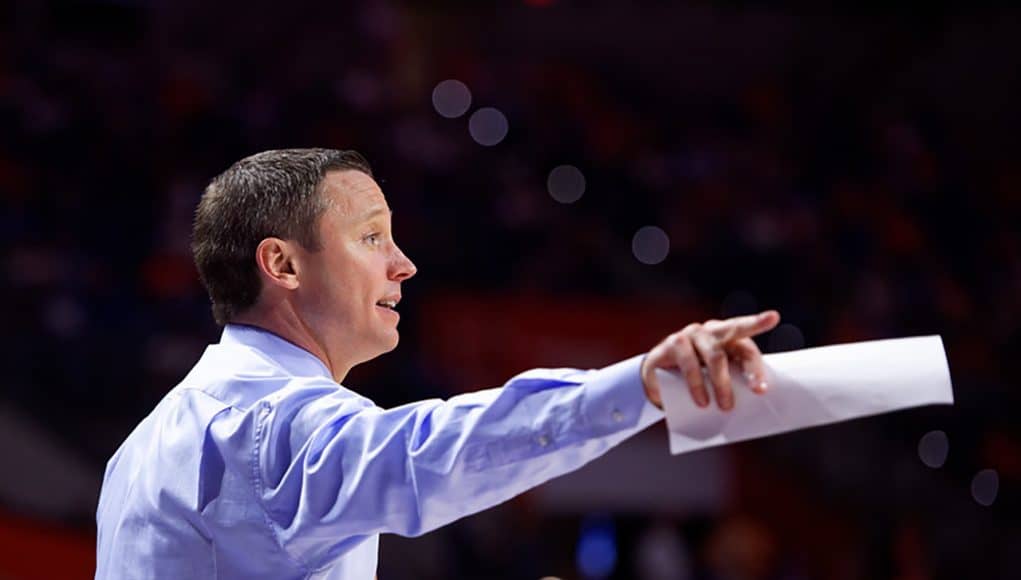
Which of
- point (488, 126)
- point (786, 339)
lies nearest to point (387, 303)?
point (786, 339)

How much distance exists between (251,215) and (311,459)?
1.78 ft

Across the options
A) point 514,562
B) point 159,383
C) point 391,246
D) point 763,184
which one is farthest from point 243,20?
point 391,246

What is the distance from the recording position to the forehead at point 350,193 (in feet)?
6.76

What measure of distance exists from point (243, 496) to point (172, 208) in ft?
20.0

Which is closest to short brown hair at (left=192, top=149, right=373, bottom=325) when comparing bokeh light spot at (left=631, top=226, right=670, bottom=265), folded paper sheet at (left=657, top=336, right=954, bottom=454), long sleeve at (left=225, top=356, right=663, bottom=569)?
long sleeve at (left=225, top=356, right=663, bottom=569)

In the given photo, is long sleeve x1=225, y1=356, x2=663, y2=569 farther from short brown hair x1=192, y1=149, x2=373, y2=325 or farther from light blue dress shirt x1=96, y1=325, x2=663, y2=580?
short brown hair x1=192, y1=149, x2=373, y2=325

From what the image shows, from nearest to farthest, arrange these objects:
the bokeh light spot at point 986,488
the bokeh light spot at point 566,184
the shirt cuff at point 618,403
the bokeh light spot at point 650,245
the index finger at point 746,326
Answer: the index finger at point 746,326 < the shirt cuff at point 618,403 < the bokeh light spot at point 986,488 < the bokeh light spot at point 650,245 < the bokeh light spot at point 566,184

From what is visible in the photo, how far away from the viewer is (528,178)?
30.4 ft

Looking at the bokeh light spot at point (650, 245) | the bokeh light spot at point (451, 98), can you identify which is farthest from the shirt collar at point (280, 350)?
the bokeh light spot at point (451, 98)

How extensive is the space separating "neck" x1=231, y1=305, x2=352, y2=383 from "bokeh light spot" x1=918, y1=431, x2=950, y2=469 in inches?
255

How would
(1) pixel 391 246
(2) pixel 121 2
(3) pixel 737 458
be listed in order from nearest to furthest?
(1) pixel 391 246
(3) pixel 737 458
(2) pixel 121 2

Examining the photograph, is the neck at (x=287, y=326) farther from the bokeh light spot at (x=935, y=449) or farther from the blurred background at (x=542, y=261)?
the bokeh light spot at (x=935, y=449)

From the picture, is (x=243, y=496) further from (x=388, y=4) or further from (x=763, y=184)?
(x=388, y=4)

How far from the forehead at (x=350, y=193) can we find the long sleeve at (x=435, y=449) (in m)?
0.44
